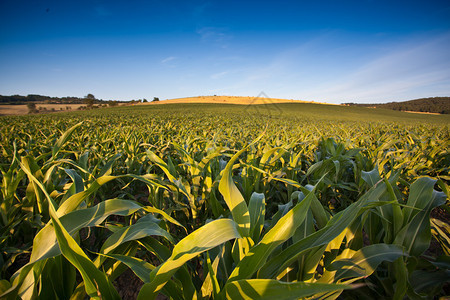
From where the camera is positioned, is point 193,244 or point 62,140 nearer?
point 193,244

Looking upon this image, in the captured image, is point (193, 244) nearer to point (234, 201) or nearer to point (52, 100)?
point (234, 201)

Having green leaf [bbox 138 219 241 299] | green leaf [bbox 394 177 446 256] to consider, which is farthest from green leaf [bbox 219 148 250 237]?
green leaf [bbox 394 177 446 256]

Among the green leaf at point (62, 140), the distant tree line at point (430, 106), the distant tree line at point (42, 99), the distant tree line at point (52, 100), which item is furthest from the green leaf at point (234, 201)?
the distant tree line at point (430, 106)

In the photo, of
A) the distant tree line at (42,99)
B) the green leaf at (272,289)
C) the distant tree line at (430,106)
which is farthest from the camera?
the distant tree line at (42,99)

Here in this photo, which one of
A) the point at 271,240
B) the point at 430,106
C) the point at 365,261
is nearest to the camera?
the point at 271,240

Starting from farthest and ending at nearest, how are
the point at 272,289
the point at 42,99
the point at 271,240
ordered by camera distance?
the point at 42,99 → the point at 271,240 → the point at 272,289

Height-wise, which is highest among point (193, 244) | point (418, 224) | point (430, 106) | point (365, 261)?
point (430, 106)

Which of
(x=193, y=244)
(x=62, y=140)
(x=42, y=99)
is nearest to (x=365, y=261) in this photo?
(x=193, y=244)

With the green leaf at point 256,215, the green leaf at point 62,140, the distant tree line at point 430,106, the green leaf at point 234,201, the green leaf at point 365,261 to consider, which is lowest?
the green leaf at point 365,261

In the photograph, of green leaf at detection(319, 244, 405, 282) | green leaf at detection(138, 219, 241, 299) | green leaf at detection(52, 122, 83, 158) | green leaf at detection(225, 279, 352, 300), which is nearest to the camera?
green leaf at detection(225, 279, 352, 300)

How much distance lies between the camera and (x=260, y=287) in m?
0.57

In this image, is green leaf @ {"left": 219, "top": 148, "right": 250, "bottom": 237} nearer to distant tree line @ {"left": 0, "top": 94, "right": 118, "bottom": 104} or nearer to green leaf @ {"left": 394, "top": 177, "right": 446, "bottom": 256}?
green leaf @ {"left": 394, "top": 177, "right": 446, "bottom": 256}

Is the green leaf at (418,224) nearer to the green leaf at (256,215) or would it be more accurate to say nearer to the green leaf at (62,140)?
the green leaf at (256,215)

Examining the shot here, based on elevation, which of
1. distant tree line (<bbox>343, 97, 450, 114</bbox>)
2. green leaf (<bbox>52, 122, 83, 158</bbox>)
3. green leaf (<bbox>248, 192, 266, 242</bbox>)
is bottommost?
green leaf (<bbox>248, 192, 266, 242</bbox>)
